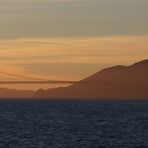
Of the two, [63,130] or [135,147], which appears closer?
[135,147]

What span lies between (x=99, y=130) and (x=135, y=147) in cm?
2210

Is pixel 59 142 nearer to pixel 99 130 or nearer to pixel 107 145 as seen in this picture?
pixel 107 145

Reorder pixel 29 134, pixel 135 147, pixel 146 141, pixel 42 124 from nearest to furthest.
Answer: pixel 135 147
pixel 146 141
pixel 29 134
pixel 42 124

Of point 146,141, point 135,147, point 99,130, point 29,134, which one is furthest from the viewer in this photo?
point 99,130

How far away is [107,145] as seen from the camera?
8288cm

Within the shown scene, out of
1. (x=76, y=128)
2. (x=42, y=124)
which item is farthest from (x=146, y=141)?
(x=42, y=124)

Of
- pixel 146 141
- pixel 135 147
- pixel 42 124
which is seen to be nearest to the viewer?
pixel 135 147

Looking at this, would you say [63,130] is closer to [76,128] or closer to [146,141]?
[76,128]

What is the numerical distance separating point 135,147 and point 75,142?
7.52 meters

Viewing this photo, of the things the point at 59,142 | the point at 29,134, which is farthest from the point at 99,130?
the point at 59,142

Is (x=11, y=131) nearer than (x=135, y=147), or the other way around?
(x=135, y=147)

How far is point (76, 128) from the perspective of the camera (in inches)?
4252

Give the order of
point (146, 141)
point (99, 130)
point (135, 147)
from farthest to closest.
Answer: point (99, 130)
point (146, 141)
point (135, 147)

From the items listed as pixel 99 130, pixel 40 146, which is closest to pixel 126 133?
pixel 99 130
